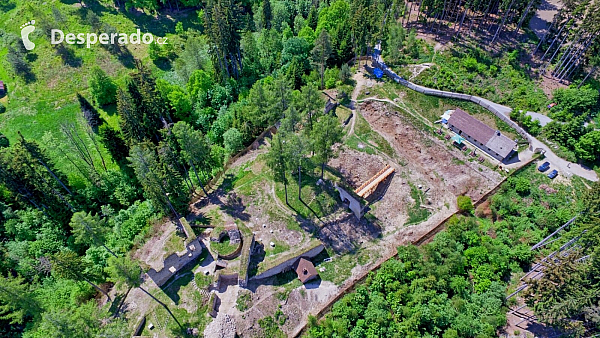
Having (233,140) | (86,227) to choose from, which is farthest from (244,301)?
(233,140)

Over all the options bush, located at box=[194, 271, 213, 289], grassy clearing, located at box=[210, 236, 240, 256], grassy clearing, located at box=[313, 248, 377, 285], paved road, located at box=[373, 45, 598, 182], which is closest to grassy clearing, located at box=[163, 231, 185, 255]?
grassy clearing, located at box=[210, 236, 240, 256]

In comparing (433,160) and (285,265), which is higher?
(433,160)

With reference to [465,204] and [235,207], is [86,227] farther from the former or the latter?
[465,204]

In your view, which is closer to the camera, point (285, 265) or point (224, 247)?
point (285, 265)

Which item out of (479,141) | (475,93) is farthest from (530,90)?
(479,141)

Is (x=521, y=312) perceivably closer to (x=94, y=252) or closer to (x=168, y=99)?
(x=94, y=252)

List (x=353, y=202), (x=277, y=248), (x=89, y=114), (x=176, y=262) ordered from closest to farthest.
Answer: (x=176, y=262), (x=277, y=248), (x=353, y=202), (x=89, y=114)

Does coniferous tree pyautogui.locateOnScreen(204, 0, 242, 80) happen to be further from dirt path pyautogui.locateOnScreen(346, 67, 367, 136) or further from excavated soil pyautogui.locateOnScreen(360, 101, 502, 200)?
excavated soil pyautogui.locateOnScreen(360, 101, 502, 200)
